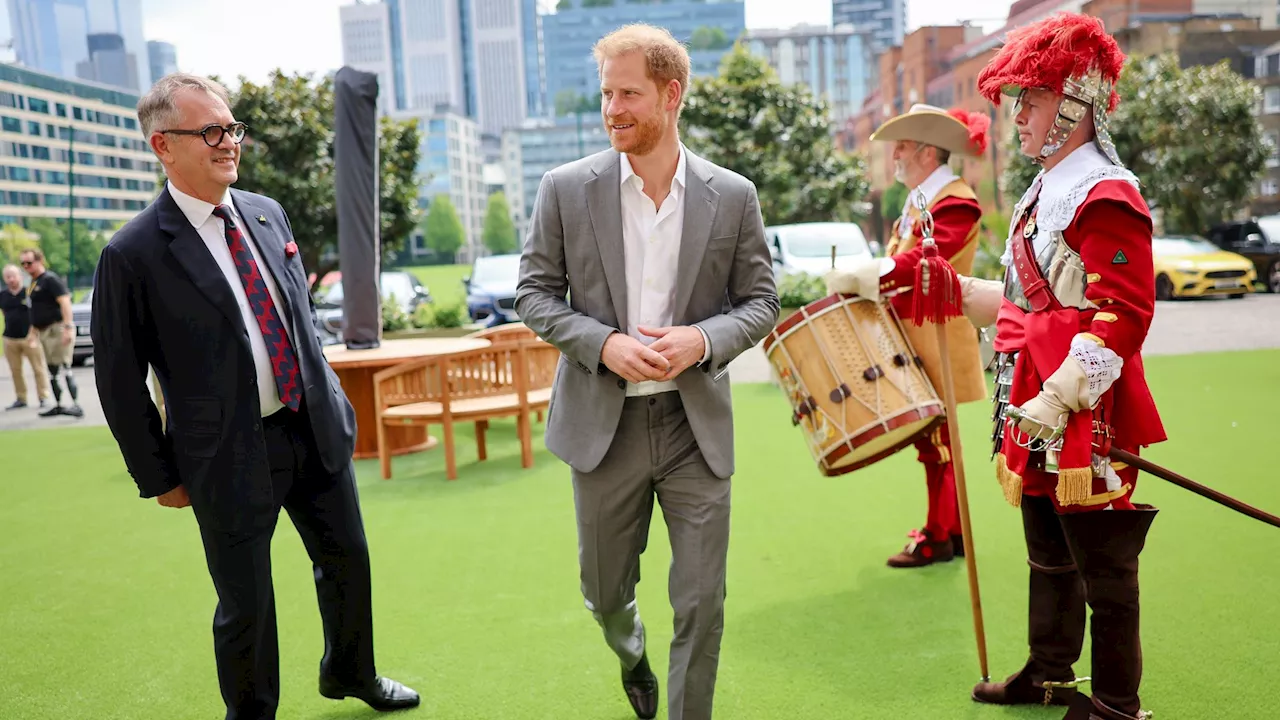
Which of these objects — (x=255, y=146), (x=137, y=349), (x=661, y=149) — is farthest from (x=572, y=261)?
(x=255, y=146)

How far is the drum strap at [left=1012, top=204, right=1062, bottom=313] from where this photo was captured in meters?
2.69

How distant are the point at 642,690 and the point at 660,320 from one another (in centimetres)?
126

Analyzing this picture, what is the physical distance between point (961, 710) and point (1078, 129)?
1.81 meters

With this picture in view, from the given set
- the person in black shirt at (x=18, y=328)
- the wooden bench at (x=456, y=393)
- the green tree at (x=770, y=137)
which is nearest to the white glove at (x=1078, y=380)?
the wooden bench at (x=456, y=393)

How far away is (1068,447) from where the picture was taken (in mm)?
2561

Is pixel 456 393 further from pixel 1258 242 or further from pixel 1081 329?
pixel 1258 242

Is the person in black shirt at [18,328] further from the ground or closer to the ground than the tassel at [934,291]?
closer to the ground

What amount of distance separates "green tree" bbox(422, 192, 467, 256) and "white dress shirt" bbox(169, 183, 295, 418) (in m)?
127

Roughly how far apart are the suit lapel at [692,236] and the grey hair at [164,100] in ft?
4.16

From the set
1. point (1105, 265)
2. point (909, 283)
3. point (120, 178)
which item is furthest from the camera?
point (120, 178)

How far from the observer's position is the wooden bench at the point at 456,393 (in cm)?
676

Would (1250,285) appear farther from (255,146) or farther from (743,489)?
(255,146)

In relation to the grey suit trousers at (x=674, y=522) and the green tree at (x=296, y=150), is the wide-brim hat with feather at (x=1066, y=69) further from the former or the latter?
the green tree at (x=296, y=150)

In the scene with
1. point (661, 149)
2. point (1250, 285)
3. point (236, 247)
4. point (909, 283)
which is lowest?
point (1250, 285)
